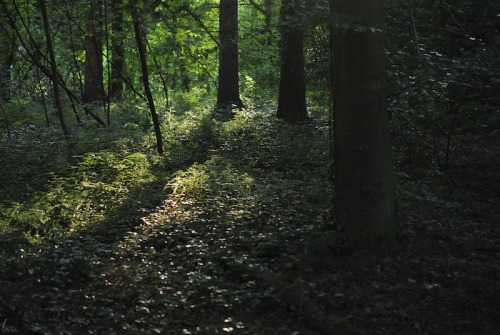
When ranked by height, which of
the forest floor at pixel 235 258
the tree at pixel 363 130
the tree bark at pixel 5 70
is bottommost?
the forest floor at pixel 235 258

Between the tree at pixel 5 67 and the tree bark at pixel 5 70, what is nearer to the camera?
the tree at pixel 5 67

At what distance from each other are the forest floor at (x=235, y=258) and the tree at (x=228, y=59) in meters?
5.20

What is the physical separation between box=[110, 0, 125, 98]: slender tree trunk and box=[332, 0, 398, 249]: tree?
22.7ft

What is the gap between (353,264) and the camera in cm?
507

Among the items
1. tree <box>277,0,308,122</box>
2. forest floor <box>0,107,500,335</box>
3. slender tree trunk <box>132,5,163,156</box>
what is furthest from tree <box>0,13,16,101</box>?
tree <box>277,0,308,122</box>

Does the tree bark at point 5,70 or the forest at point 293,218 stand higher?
the tree bark at point 5,70

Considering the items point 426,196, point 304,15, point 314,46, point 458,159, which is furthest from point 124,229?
point 314,46

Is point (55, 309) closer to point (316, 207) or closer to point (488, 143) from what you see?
point (316, 207)

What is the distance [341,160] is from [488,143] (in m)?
→ 6.93

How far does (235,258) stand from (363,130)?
6.49 ft

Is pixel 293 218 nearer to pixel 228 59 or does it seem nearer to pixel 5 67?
pixel 228 59

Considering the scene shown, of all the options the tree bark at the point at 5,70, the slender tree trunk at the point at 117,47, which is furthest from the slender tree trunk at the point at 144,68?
the tree bark at the point at 5,70

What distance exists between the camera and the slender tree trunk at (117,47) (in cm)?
1236

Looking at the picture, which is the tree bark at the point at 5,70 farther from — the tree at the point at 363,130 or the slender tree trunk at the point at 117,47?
the tree at the point at 363,130
